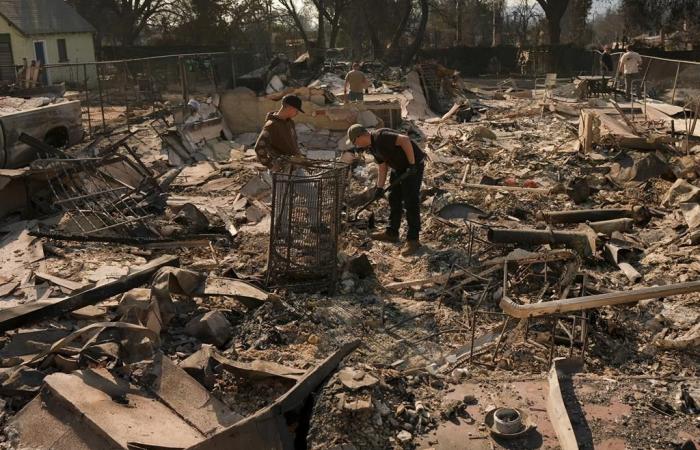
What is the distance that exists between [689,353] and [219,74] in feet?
65.4

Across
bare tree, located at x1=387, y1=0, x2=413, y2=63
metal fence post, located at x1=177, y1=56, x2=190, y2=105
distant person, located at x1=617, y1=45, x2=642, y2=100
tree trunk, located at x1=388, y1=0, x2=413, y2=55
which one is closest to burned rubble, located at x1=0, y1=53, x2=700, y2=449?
metal fence post, located at x1=177, y1=56, x2=190, y2=105

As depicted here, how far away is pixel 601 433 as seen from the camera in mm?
4031

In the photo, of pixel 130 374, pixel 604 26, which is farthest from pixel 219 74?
pixel 604 26

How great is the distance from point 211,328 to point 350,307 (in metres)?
1.37

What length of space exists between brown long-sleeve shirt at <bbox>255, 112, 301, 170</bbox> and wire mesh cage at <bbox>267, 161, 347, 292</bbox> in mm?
1935

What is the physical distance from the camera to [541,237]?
287 inches

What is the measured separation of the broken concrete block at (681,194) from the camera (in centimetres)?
858

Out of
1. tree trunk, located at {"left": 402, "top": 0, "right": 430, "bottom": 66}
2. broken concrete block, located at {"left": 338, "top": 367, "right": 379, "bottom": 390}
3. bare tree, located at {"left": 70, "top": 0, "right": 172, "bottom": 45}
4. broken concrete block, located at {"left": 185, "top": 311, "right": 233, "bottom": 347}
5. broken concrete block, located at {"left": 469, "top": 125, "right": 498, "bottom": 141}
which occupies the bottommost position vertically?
broken concrete block, located at {"left": 185, "top": 311, "right": 233, "bottom": 347}

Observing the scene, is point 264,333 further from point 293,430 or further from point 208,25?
point 208,25

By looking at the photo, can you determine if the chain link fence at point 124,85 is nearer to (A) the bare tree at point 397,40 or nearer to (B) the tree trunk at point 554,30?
(A) the bare tree at point 397,40

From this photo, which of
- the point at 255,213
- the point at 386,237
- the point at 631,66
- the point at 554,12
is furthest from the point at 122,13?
the point at 386,237

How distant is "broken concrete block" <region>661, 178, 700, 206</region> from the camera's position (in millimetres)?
8584

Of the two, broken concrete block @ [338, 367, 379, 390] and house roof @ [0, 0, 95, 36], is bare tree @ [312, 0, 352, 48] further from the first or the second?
broken concrete block @ [338, 367, 379, 390]

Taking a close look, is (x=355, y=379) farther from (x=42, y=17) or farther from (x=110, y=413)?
(x=42, y=17)
